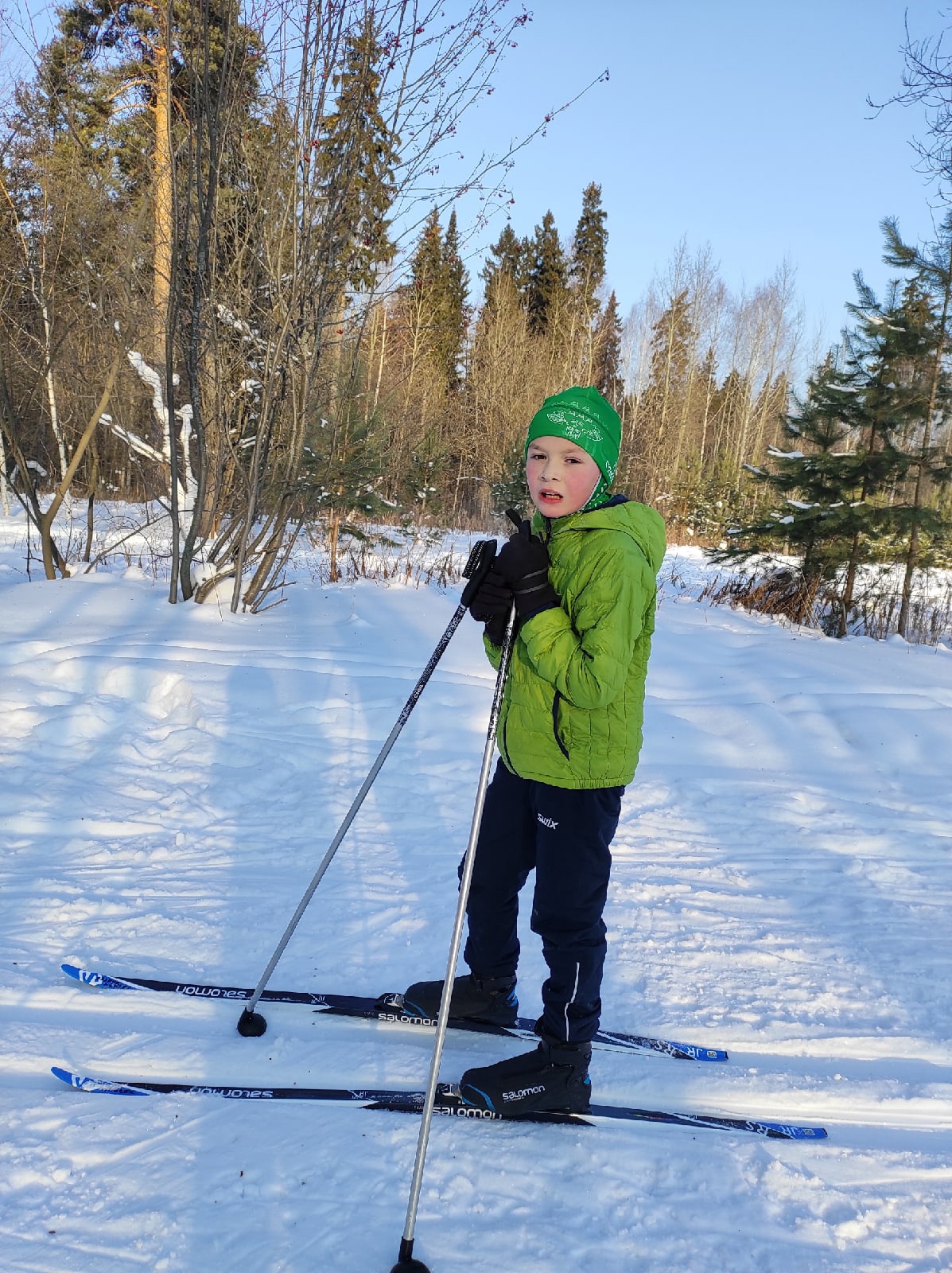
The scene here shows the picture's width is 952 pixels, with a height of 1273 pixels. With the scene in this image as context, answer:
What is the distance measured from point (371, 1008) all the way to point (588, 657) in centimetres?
136

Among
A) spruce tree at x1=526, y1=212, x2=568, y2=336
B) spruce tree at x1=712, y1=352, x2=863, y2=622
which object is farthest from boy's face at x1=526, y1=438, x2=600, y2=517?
spruce tree at x1=526, y1=212, x2=568, y2=336

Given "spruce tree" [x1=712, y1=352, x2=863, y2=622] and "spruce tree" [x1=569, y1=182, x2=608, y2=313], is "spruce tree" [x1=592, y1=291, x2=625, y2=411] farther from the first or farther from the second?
"spruce tree" [x1=712, y1=352, x2=863, y2=622]

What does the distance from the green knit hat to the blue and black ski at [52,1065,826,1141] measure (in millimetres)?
1637

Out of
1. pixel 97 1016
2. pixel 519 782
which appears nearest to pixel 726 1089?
pixel 519 782

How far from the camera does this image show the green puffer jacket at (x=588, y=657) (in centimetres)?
192

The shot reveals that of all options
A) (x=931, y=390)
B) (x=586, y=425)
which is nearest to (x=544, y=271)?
(x=931, y=390)

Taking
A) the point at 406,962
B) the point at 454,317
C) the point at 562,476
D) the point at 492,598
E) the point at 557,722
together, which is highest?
the point at 454,317

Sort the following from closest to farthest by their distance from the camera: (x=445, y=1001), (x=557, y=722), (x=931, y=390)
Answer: (x=445, y=1001) → (x=557, y=722) → (x=931, y=390)

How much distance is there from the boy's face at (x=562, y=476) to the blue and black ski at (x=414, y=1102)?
1592 mm

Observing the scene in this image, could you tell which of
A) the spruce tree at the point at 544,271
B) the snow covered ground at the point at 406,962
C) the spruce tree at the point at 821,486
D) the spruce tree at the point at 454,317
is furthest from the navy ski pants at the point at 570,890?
the spruce tree at the point at 544,271

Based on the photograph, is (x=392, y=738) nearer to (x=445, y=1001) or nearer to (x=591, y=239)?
(x=445, y=1001)

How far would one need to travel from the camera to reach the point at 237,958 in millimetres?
2660

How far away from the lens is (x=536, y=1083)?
206cm

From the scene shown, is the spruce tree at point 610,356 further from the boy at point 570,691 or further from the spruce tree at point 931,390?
the boy at point 570,691
